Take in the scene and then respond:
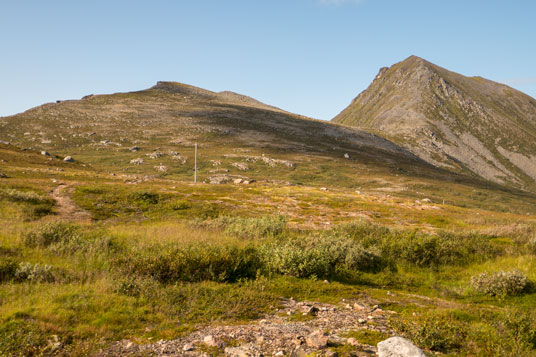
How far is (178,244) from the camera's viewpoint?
11.6 m

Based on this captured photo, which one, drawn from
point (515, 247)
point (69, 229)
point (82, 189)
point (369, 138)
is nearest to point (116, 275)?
point (69, 229)

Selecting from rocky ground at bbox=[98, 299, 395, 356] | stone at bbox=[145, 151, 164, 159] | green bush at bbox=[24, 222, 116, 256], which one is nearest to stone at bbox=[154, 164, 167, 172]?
stone at bbox=[145, 151, 164, 159]

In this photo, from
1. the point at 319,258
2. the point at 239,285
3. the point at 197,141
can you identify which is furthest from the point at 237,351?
the point at 197,141

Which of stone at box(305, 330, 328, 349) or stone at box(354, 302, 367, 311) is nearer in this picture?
stone at box(305, 330, 328, 349)

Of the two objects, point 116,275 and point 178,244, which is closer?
point 116,275

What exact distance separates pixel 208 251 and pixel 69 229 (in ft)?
22.3

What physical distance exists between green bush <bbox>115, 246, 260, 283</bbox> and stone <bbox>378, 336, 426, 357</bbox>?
527 centimetres

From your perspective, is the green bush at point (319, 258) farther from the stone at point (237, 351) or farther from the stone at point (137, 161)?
the stone at point (137, 161)

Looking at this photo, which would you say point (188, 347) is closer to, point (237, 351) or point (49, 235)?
point (237, 351)

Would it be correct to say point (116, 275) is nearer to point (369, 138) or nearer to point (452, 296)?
point (452, 296)

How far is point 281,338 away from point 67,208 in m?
23.4

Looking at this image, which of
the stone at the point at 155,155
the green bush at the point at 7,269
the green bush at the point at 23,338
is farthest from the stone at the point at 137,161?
the green bush at the point at 23,338

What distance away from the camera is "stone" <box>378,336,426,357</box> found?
522cm

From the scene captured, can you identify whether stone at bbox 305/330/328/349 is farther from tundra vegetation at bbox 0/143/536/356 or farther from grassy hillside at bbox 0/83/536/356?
tundra vegetation at bbox 0/143/536/356
